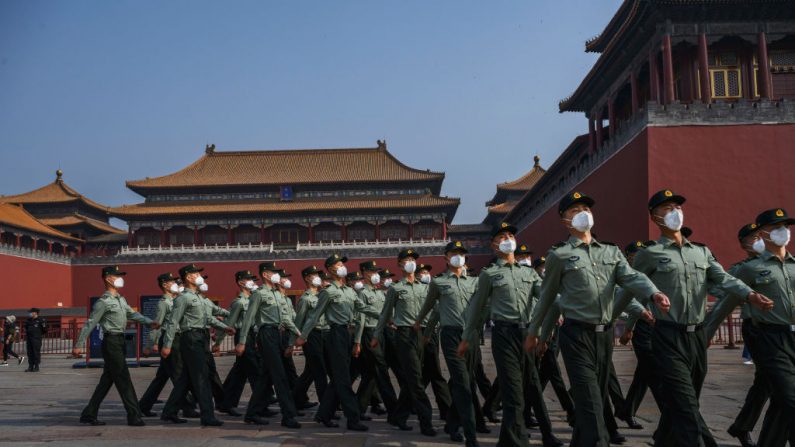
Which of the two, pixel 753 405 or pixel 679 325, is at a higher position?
pixel 679 325

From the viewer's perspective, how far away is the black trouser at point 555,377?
18.7 ft

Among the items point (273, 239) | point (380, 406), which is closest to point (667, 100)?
point (380, 406)

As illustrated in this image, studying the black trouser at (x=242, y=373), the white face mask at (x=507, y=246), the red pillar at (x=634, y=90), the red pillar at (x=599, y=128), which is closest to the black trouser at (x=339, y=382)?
the black trouser at (x=242, y=373)

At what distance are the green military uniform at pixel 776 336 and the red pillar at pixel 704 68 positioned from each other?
14.2m

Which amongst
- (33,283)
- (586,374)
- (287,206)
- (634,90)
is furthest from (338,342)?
(287,206)

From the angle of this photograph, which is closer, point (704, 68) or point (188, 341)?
point (188, 341)

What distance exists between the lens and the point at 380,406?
24.1ft

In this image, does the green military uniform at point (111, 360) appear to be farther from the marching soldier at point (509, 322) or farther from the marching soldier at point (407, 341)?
the marching soldier at point (509, 322)

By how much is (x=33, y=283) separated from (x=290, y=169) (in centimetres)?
1384

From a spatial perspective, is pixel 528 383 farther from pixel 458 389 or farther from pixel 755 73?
pixel 755 73

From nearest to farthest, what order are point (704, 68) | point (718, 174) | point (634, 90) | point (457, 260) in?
point (457, 260) < point (718, 174) < point (704, 68) < point (634, 90)

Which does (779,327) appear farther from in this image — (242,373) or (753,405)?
(242,373)

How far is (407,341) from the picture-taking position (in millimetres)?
6172

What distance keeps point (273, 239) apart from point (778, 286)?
34.2 metres
